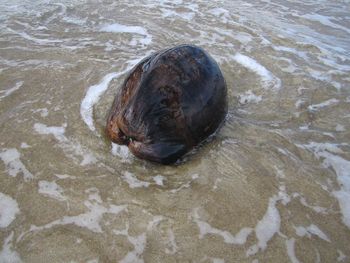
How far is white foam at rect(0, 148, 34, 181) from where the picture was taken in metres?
3.19

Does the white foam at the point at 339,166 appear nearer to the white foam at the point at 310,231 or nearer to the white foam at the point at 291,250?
the white foam at the point at 310,231

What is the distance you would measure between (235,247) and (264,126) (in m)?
1.67


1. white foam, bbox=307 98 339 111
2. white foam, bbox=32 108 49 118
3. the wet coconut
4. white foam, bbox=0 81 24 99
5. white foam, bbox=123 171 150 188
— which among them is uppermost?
the wet coconut

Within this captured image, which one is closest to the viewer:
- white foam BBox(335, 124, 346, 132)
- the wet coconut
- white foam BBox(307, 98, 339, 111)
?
the wet coconut

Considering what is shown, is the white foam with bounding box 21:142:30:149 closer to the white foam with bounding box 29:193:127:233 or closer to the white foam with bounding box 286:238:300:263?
the white foam with bounding box 29:193:127:233

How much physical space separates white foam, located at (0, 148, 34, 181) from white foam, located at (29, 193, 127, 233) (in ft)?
1.90

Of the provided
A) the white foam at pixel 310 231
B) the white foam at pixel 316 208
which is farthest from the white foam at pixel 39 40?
the white foam at pixel 310 231

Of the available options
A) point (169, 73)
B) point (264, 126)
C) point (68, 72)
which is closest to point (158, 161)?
point (169, 73)

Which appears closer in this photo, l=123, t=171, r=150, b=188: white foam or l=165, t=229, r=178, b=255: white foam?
l=165, t=229, r=178, b=255: white foam

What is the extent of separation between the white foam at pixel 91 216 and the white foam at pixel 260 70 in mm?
2763

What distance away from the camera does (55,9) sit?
280 inches

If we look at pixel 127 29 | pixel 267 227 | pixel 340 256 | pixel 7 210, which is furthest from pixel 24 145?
pixel 127 29

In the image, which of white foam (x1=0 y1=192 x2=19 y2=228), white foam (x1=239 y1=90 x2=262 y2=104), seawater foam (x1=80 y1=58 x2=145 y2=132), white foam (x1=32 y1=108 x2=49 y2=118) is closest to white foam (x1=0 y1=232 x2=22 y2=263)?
white foam (x1=0 y1=192 x2=19 y2=228)

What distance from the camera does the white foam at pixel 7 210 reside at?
275 centimetres
